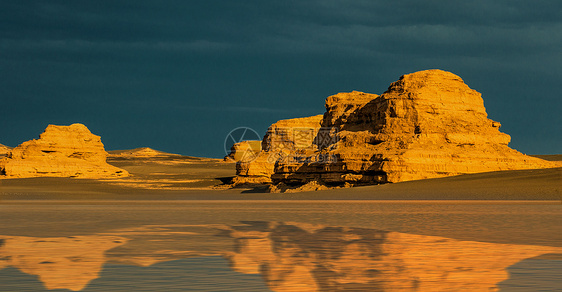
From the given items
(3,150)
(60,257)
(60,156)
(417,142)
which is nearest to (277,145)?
(60,156)

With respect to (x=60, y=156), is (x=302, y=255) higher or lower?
lower

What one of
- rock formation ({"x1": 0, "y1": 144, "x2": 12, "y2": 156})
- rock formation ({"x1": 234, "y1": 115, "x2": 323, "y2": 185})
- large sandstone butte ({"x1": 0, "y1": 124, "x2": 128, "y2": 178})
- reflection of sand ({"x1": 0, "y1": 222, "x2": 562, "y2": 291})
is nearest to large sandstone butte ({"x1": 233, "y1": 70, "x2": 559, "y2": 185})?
rock formation ({"x1": 234, "y1": 115, "x2": 323, "y2": 185})

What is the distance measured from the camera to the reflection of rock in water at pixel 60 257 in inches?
267

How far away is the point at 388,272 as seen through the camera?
283 inches

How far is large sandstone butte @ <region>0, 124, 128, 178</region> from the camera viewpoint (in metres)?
56.3

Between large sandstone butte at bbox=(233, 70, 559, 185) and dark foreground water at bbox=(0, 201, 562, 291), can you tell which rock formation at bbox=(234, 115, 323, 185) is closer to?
large sandstone butte at bbox=(233, 70, 559, 185)

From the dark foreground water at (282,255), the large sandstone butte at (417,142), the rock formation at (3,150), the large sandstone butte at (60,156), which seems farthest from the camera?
the rock formation at (3,150)

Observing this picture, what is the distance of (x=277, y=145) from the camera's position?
203 ft

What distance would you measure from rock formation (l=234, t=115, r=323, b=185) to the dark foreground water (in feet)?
132

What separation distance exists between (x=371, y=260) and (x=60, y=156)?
56.7 meters

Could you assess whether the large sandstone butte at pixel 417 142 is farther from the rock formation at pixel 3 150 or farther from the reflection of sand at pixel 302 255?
the rock formation at pixel 3 150

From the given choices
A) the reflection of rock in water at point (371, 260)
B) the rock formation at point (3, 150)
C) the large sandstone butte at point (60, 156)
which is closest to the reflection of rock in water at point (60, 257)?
the reflection of rock in water at point (371, 260)

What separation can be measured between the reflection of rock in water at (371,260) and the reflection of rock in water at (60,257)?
6.39ft

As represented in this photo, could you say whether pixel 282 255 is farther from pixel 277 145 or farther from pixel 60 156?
pixel 60 156
